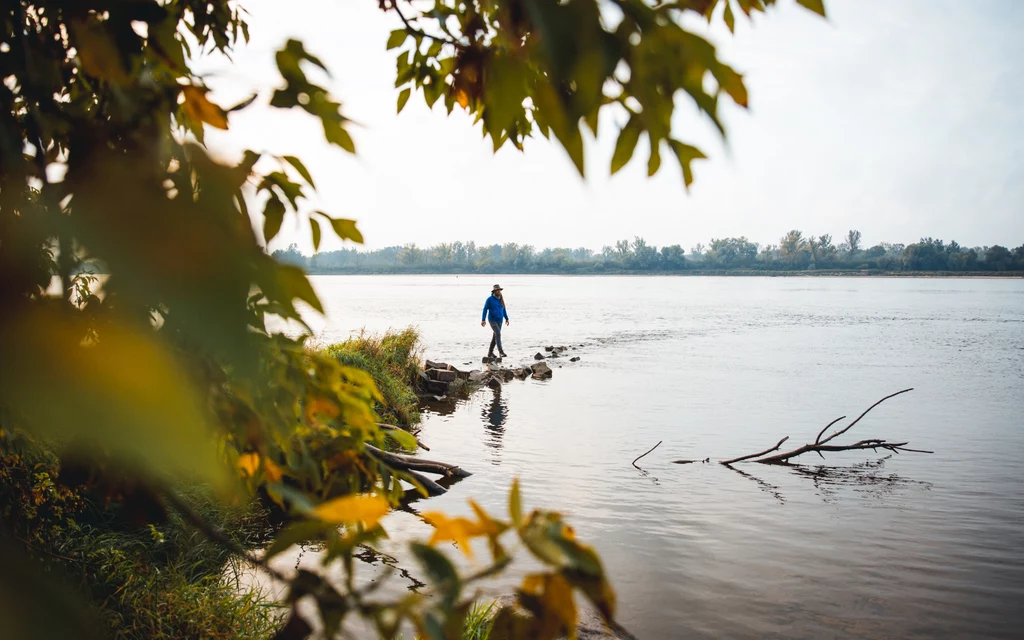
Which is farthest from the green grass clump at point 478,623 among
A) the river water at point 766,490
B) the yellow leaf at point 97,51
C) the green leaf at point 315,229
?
the yellow leaf at point 97,51

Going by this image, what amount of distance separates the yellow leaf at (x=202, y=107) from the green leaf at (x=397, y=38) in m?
0.90

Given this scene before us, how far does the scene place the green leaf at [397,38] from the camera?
213 centimetres

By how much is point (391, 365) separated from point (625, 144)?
17322 mm

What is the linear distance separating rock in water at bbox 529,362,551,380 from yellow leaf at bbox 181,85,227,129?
23.6m

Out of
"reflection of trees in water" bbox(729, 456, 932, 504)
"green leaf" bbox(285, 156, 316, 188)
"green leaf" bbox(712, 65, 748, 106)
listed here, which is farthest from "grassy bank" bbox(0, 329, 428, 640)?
"reflection of trees in water" bbox(729, 456, 932, 504)

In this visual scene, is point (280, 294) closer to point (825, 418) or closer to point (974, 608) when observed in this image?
point (974, 608)

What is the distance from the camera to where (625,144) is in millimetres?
1119

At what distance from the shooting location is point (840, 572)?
29.3ft

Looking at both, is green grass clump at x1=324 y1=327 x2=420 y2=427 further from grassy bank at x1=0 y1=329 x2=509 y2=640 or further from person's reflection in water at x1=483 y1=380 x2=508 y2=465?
grassy bank at x1=0 y1=329 x2=509 y2=640

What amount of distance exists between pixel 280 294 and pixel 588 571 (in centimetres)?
56

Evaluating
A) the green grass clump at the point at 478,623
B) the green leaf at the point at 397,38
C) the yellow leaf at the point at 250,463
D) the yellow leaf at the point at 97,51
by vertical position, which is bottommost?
the green grass clump at the point at 478,623

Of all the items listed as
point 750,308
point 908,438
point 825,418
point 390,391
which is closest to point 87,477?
point 390,391

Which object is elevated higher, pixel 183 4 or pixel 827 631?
pixel 183 4

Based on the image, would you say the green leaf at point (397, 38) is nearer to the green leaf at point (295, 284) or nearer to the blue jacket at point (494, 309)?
the green leaf at point (295, 284)
